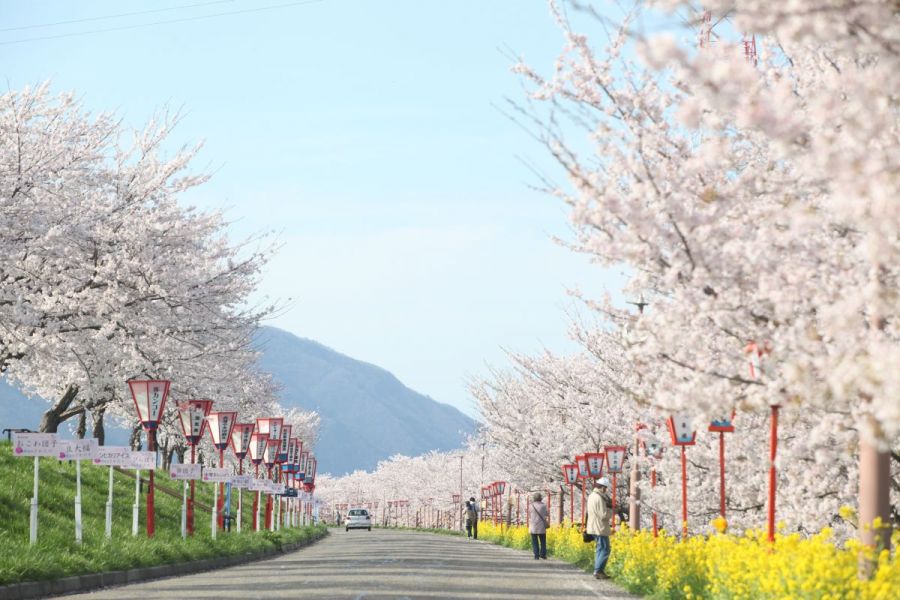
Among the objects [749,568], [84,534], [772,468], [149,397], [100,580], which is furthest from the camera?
[149,397]

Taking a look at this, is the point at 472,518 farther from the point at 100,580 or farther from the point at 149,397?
the point at 100,580

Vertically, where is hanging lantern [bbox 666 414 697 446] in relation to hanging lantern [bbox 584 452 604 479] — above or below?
above

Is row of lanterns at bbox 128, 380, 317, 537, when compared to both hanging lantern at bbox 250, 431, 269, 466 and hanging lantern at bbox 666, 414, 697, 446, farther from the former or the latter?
hanging lantern at bbox 666, 414, 697, 446

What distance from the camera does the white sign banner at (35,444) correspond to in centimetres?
1697

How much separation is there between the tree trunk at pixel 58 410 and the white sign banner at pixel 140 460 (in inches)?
306

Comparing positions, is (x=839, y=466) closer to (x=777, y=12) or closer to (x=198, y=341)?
(x=777, y=12)

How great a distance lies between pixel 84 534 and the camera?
21688 millimetres

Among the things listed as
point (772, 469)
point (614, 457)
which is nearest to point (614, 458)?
point (614, 457)

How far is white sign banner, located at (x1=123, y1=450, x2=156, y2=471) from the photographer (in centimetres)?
2058

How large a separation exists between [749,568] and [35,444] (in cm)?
1069

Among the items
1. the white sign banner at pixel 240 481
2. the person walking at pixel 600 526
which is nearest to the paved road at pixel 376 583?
the person walking at pixel 600 526

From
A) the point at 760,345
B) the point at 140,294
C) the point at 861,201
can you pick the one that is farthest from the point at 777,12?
the point at 140,294

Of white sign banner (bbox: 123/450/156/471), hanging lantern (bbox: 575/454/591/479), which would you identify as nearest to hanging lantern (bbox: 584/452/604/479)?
hanging lantern (bbox: 575/454/591/479)

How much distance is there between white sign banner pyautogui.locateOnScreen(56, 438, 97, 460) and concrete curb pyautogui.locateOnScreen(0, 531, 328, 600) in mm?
2051
